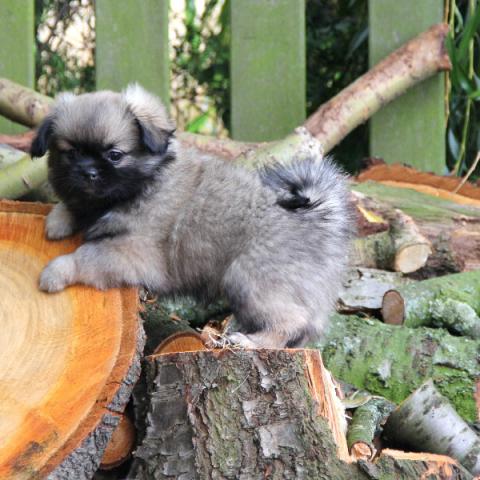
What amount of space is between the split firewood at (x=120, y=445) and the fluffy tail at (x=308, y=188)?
0.96 metres

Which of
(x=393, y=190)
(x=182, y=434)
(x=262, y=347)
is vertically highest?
(x=393, y=190)

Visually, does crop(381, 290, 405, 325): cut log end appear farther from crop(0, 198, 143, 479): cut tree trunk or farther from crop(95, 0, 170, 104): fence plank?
crop(95, 0, 170, 104): fence plank

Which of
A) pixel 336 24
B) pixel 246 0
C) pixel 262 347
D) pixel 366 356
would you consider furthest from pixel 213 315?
pixel 336 24

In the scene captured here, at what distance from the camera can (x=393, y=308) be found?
14.8 feet

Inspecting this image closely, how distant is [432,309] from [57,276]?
1.88 meters

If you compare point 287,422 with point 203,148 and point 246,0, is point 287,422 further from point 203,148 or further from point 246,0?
point 246,0

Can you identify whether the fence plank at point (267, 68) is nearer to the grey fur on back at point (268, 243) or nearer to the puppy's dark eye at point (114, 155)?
the grey fur on back at point (268, 243)

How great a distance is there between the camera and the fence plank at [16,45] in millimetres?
5559

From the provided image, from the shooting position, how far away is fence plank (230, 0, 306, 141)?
18.5ft

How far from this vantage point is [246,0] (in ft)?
18.5

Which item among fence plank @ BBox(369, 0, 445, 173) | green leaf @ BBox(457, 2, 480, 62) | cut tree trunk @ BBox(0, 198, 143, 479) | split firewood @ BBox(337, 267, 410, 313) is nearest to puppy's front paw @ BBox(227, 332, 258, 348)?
cut tree trunk @ BBox(0, 198, 143, 479)

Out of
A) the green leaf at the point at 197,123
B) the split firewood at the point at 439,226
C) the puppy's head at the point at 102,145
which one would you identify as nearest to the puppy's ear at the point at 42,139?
the puppy's head at the point at 102,145

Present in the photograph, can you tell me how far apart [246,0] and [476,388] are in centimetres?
273

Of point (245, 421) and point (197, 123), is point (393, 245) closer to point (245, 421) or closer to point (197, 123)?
point (245, 421)
